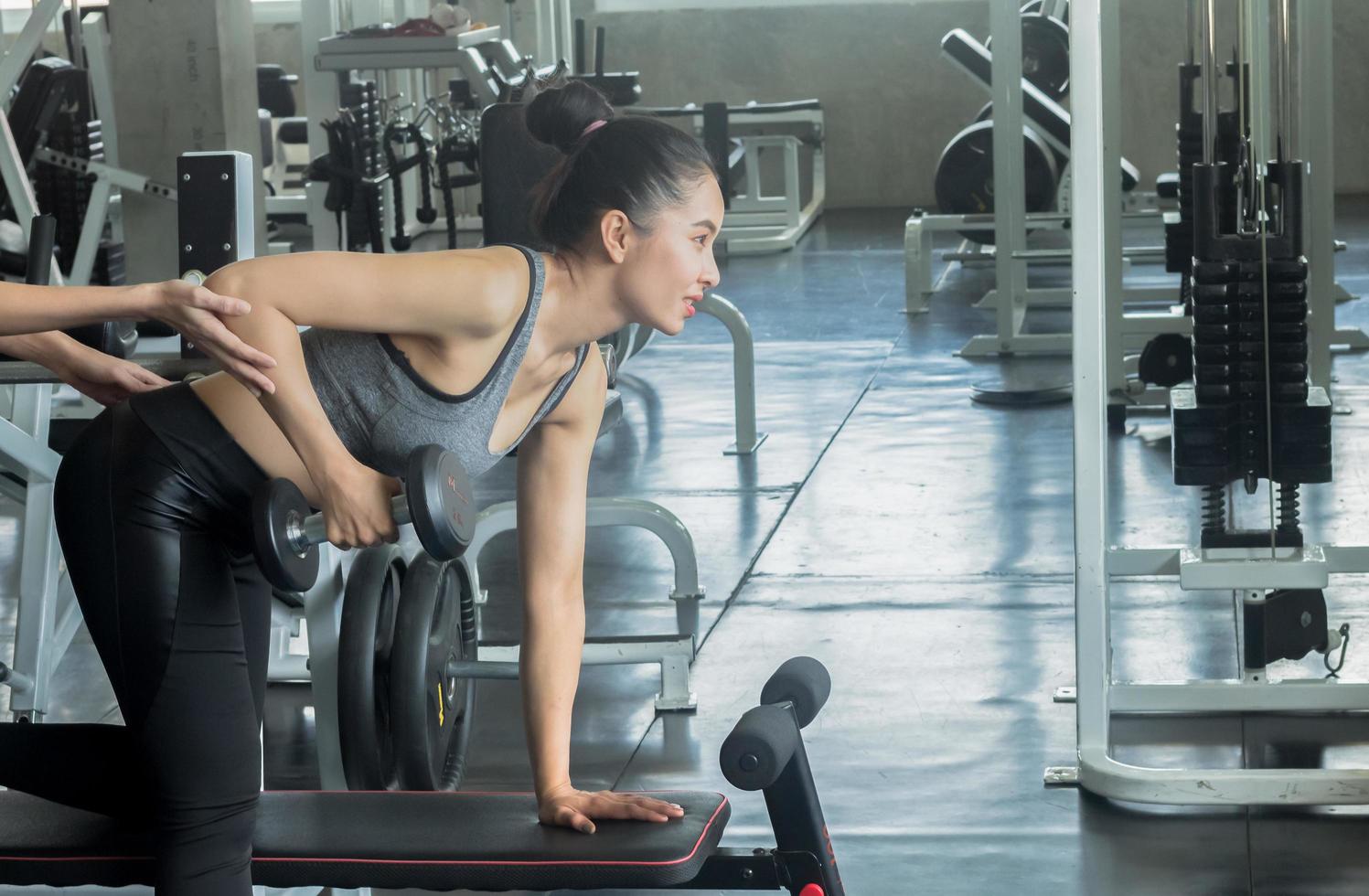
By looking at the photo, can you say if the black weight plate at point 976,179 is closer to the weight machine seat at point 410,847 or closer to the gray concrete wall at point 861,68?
the gray concrete wall at point 861,68

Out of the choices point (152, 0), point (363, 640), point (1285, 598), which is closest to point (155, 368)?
point (363, 640)

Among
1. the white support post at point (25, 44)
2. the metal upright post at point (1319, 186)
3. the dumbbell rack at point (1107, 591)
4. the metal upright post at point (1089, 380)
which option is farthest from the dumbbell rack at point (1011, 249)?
the white support post at point (25, 44)

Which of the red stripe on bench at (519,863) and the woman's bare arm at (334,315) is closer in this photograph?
the woman's bare arm at (334,315)

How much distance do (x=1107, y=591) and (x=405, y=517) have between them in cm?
128

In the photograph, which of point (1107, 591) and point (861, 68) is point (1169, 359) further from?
point (861, 68)

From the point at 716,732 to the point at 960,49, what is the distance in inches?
179

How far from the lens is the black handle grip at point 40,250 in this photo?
258 cm

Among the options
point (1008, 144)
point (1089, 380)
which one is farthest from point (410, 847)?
point (1008, 144)

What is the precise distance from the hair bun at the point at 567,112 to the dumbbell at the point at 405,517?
1.15 feet

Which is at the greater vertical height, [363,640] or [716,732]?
[363,640]

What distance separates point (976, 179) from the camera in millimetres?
6734

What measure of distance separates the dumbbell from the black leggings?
9 cm

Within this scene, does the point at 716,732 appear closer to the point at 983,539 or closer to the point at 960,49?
the point at 983,539

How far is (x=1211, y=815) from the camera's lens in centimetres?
229
